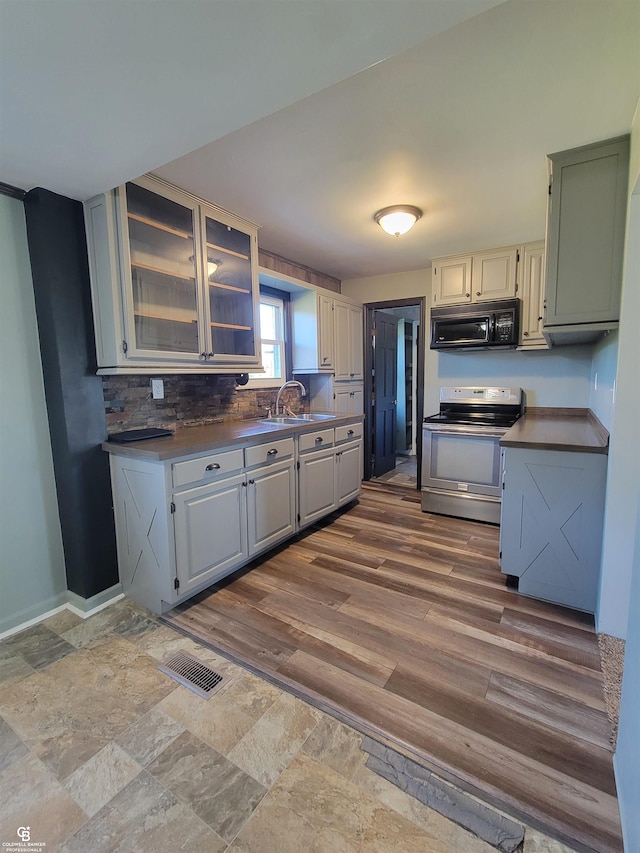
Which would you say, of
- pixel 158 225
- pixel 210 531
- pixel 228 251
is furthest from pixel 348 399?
pixel 158 225

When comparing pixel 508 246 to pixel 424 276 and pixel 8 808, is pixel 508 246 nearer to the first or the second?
pixel 424 276

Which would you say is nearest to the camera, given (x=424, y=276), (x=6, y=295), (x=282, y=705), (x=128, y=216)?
(x=282, y=705)

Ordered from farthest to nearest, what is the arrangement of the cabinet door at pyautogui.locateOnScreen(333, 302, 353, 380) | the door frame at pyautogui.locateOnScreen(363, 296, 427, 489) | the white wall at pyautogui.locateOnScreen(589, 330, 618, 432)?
1. the door frame at pyautogui.locateOnScreen(363, 296, 427, 489)
2. the cabinet door at pyautogui.locateOnScreen(333, 302, 353, 380)
3. the white wall at pyautogui.locateOnScreen(589, 330, 618, 432)

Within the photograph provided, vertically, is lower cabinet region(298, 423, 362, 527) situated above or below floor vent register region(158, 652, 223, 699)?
above

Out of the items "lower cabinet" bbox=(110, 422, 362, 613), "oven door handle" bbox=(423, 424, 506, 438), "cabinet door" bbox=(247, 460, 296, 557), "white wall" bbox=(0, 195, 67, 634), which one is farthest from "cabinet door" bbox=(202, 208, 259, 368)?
"oven door handle" bbox=(423, 424, 506, 438)

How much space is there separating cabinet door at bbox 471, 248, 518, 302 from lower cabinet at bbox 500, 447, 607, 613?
6.27 feet

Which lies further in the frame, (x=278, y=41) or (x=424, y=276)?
(x=424, y=276)

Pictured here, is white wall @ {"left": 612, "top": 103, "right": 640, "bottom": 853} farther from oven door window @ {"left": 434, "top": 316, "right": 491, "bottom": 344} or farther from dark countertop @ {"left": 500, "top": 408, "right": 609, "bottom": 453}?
oven door window @ {"left": 434, "top": 316, "right": 491, "bottom": 344}

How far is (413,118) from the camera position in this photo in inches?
66.4

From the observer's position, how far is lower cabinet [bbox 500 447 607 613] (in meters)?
2.01

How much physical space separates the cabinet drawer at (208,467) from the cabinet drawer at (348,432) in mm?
1199

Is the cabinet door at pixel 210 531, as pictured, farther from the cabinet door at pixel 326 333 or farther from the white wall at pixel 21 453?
the cabinet door at pixel 326 333

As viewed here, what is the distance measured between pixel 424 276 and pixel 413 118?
2.57m

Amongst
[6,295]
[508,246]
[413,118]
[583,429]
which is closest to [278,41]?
[413,118]
